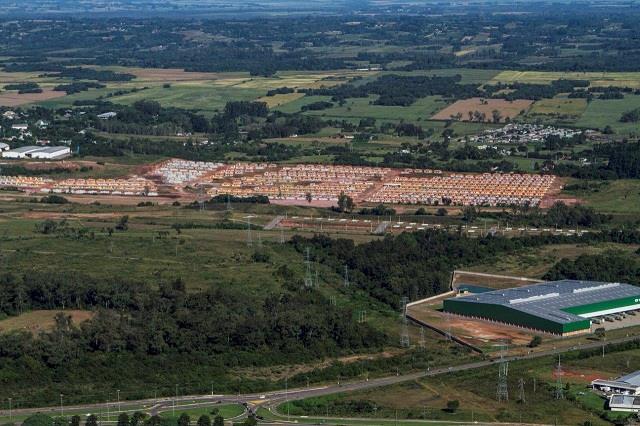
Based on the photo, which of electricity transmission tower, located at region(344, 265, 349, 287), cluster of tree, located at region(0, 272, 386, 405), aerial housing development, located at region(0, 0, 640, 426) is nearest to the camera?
aerial housing development, located at region(0, 0, 640, 426)

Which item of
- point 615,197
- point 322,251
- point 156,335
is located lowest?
point 615,197

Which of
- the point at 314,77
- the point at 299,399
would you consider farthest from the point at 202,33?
the point at 299,399

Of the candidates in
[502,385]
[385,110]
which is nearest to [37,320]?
[502,385]

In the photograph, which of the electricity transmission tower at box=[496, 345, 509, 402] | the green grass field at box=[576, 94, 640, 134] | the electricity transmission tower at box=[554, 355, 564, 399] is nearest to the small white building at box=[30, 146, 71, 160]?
the green grass field at box=[576, 94, 640, 134]

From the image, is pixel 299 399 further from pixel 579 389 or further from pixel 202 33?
pixel 202 33

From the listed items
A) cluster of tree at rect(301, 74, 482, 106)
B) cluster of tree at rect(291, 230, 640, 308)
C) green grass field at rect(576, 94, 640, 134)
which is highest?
cluster of tree at rect(291, 230, 640, 308)

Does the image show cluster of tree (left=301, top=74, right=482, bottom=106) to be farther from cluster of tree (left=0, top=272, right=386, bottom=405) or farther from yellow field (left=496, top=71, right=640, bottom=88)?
Answer: cluster of tree (left=0, top=272, right=386, bottom=405)

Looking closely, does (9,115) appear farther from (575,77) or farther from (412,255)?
(412,255)
